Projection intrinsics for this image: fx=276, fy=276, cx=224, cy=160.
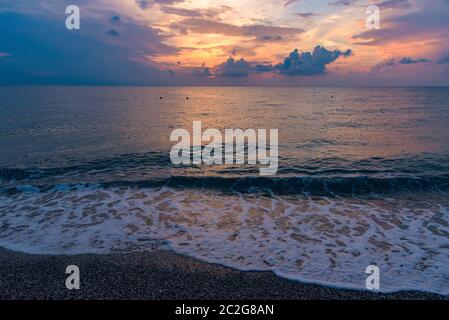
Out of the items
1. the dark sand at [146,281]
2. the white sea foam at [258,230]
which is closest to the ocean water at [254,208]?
the white sea foam at [258,230]

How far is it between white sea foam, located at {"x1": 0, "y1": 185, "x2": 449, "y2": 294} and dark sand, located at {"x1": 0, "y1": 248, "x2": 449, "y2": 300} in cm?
43

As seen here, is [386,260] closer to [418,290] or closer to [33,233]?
[418,290]

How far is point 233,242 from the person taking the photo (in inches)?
369

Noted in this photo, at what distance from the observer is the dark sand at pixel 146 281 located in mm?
6719

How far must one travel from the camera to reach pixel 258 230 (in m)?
10.2

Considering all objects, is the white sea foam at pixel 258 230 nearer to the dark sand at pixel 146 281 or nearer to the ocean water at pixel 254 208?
the ocean water at pixel 254 208

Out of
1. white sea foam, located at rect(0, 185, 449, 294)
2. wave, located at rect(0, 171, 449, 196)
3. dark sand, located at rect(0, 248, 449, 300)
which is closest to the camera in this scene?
dark sand, located at rect(0, 248, 449, 300)

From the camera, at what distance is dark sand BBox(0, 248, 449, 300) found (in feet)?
22.0

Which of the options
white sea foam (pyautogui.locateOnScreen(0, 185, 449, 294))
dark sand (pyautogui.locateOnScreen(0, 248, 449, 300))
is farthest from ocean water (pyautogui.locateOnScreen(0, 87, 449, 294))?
dark sand (pyautogui.locateOnScreen(0, 248, 449, 300))

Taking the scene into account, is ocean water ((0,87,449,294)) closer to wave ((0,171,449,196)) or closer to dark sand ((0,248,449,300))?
wave ((0,171,449,196))

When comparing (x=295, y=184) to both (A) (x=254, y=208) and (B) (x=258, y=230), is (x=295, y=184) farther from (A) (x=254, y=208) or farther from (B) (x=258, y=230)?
(B) (x=258, y=230)

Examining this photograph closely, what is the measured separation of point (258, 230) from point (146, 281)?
14.9ft

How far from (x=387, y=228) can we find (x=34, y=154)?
78.0ft

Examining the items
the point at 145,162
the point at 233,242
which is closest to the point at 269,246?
the point at 233,242
